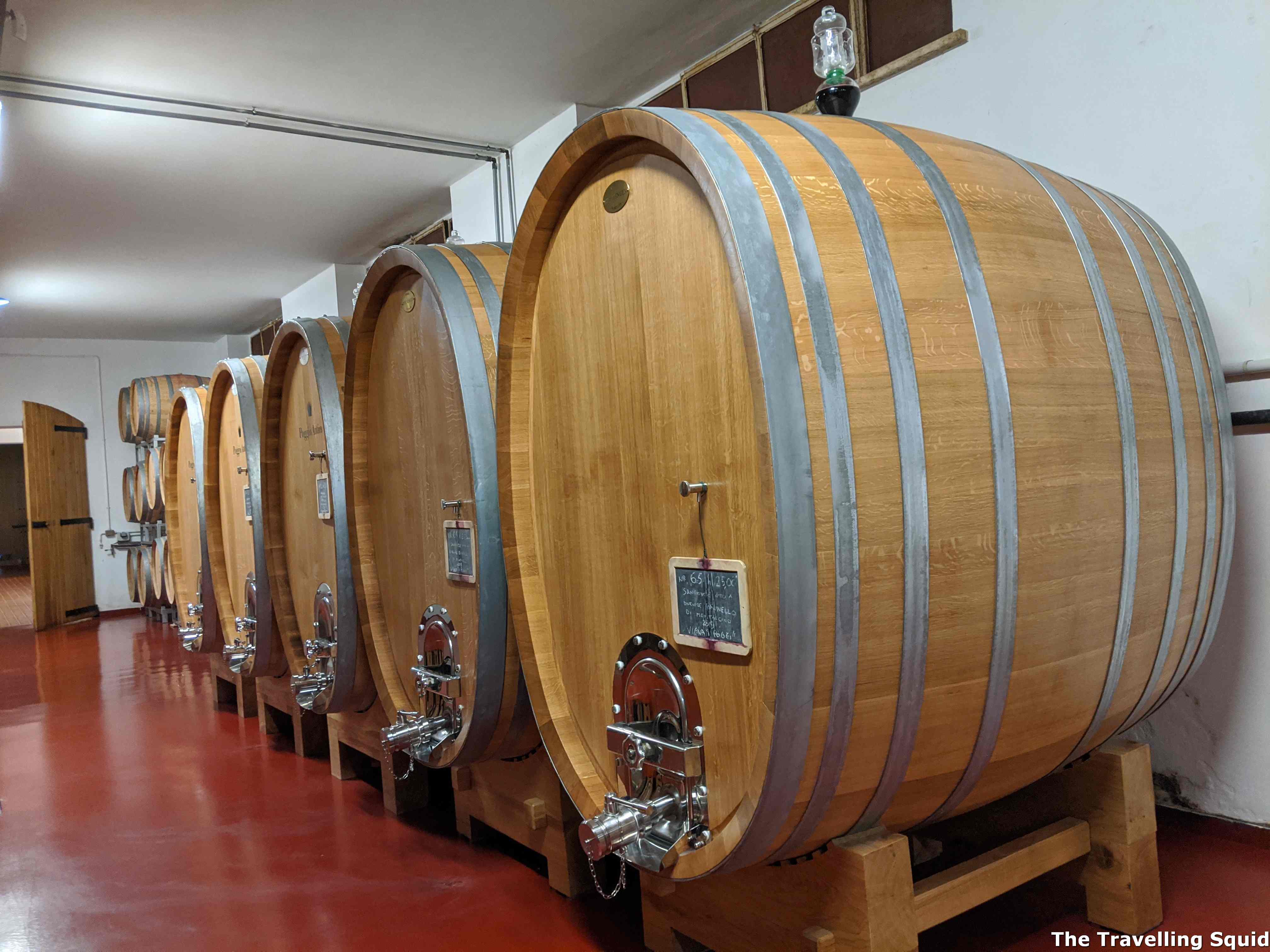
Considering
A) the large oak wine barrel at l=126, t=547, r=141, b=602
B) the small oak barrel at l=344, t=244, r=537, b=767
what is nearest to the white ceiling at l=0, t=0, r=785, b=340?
the small oak barrel at l=344, t=244, r=537, b=767

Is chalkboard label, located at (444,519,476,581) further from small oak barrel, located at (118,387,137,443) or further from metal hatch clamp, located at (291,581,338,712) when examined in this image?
small oak barrel, located at (118,387,137,443)

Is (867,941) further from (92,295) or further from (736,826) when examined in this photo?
(92,295)

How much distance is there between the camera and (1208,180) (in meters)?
2.43

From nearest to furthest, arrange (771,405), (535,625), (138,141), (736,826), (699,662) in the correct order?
(771,405) → (736,826) → (699,662) → (535,625) → (138,141)

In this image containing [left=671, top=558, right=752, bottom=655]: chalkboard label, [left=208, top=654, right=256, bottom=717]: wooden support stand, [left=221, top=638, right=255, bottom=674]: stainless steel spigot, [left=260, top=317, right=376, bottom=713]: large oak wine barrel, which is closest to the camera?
[left=671, top=558, right=752, bottom=655]: chalkboard label

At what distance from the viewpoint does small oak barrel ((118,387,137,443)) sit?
10188 mm

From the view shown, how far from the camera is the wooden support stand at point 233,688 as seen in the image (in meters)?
4.98

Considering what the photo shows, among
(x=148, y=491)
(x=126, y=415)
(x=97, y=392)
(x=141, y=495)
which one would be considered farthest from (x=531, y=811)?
(x=97, y=392)

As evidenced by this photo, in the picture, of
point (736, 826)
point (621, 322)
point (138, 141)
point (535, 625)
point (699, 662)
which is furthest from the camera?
point (138, 141)

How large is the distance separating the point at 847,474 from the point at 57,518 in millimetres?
11547

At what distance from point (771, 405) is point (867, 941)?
919 mm

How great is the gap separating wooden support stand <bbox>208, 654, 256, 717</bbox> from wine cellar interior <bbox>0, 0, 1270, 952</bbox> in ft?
1.32

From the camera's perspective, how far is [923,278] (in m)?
1.49

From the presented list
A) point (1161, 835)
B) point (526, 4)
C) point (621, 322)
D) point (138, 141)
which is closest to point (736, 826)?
point (621, 322)
